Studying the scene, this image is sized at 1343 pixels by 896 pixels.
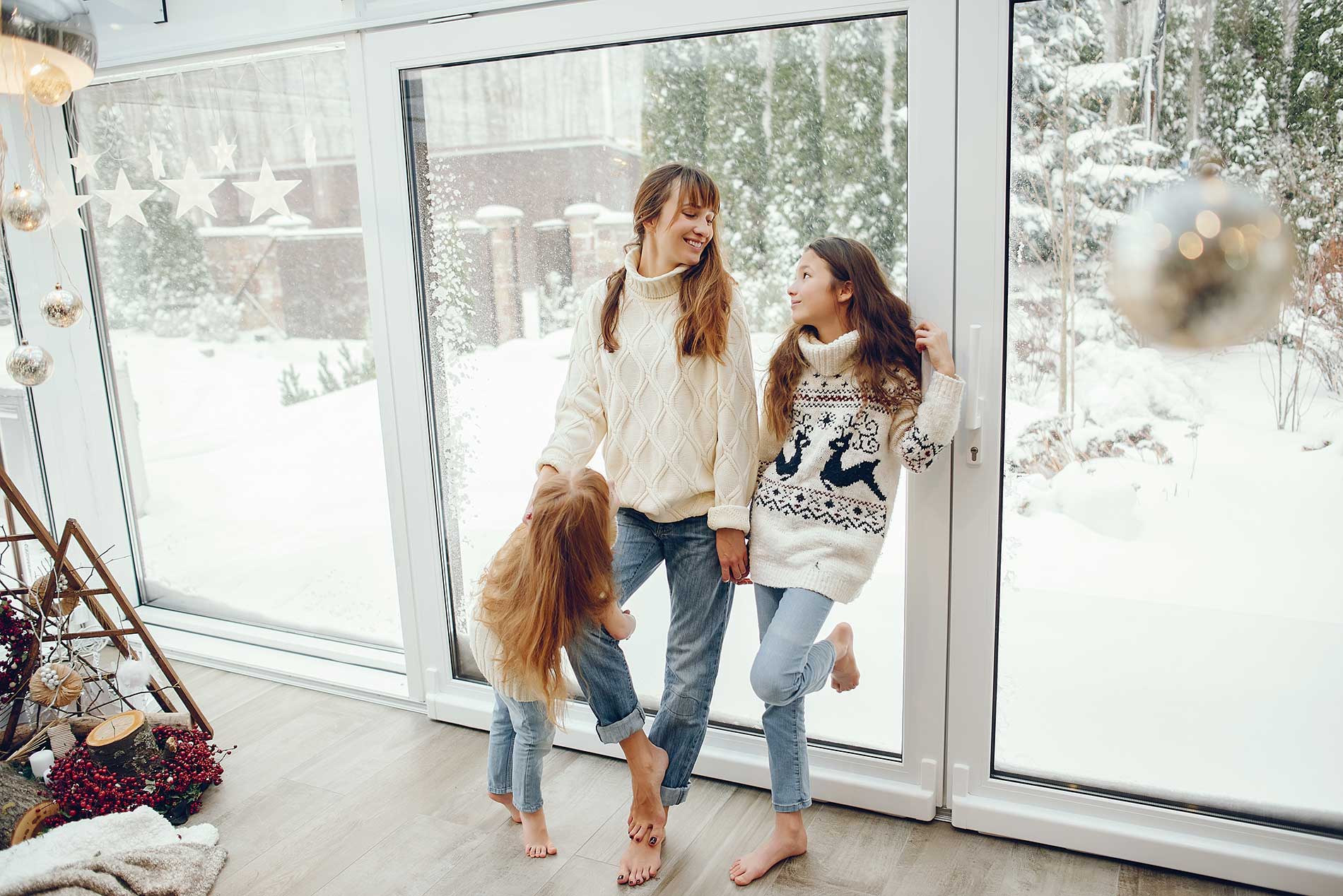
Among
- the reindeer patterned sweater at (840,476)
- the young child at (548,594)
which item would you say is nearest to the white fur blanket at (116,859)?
the young child at (548,594)

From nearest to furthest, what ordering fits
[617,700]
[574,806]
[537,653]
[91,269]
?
1. [537,653]
2. [617,700]
3. [574,806]
4. [91,269]

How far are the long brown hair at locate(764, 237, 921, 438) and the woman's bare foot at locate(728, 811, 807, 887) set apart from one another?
90 cm

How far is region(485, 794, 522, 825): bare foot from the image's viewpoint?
7.32 feet

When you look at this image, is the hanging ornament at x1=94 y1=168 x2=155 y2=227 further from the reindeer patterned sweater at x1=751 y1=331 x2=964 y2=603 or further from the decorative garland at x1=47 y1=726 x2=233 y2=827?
the reindeer patterned sweater at x1=751 y1=331 x2=964 y2=603

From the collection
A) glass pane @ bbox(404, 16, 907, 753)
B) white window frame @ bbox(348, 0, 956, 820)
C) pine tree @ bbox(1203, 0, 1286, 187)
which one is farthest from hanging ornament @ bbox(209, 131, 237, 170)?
pine tree @ bbox(1203, 0, 1286, 187)

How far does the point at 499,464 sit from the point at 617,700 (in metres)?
0.82

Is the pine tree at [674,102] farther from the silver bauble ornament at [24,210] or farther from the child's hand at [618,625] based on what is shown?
the silver bauble ornament at [24,210]

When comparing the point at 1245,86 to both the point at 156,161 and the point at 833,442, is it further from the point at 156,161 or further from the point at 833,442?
the point at 156,161

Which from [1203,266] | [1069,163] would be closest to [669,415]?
[1069,163]

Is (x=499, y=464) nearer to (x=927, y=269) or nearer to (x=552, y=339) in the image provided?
(x=552, y=339)

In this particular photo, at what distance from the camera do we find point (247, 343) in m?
3.07

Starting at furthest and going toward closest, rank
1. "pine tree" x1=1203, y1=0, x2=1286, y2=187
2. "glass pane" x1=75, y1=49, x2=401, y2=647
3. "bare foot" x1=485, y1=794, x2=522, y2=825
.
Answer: "glass pane" x1=75, y1=49, x2=401, y2=647 < "bare foot" x1=485, y1=794, x2=522, y2=825 < "pine tree" x1=1203, y1=0, x2=1286, y2=187

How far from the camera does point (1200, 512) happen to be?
197 centimetres

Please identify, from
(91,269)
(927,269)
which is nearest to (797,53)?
(927,269)
